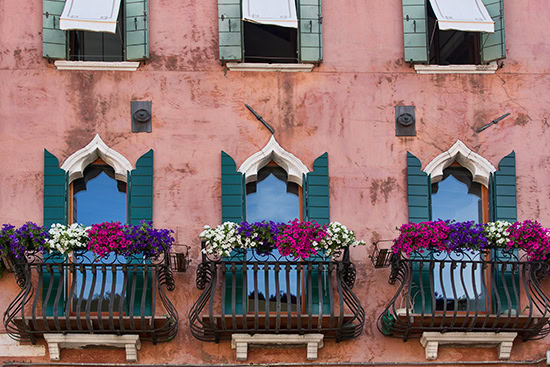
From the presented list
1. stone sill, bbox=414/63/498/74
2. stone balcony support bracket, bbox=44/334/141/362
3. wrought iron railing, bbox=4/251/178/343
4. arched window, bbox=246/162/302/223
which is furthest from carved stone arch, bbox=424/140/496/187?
stone balcony support bracket, bbox=44/334/141/362

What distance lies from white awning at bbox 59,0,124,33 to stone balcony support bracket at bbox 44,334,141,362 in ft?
12.3

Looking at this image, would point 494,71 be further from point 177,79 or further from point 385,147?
point 177,79

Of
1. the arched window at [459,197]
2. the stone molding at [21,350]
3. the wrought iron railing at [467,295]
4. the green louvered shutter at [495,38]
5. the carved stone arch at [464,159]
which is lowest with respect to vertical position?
the stone molding at [21,350]

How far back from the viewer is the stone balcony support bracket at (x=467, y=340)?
16625mm

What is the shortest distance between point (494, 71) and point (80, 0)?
531 centimetres

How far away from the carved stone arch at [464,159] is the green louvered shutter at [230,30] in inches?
109

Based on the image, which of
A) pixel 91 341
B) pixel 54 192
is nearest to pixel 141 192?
pixel 54 192

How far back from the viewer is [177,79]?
17.9 m

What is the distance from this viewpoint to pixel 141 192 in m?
17.2

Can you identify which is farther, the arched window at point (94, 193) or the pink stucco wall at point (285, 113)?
the pink stucco wall at point (285, 113)

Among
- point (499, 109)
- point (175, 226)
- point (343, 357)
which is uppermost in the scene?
point (499, 109)

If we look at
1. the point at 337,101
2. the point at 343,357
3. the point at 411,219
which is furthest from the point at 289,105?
the point at 343,357

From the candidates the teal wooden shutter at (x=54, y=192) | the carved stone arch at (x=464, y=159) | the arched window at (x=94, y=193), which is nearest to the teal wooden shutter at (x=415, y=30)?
Result: the carved stone arch at (x=464, y=159)

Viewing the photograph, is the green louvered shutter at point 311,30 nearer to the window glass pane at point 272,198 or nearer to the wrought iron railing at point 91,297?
the window glass pane at point 272,198
